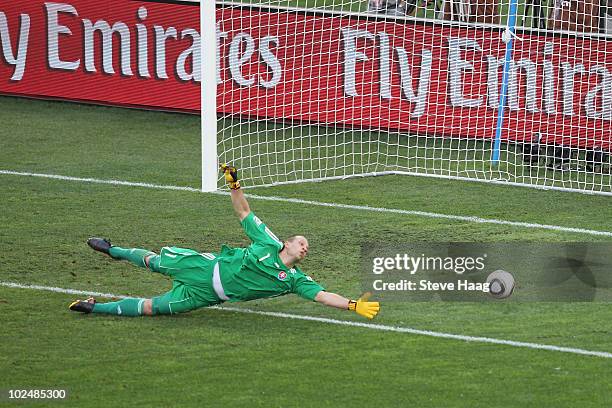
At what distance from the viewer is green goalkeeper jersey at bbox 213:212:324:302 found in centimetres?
981

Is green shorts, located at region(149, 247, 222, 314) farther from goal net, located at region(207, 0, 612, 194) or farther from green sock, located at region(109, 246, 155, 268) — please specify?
goal net, located at region(207, 0, 612, 194)

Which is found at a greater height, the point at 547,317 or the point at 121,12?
the point at 121,12

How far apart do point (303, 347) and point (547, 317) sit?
6.61 feet

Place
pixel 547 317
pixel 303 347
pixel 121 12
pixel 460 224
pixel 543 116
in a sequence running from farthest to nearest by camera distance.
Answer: pixel 121 12
pixel 543 116
pixel 460 224
pixel 547 317
pixel 303 347

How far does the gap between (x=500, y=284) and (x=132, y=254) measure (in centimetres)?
302

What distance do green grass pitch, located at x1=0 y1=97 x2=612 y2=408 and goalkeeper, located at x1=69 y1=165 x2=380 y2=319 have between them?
131 mm

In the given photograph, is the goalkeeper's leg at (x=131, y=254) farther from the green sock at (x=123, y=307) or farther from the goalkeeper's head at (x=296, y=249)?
the goalkeeper's head at (x=296, y=249)

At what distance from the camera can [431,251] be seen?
11.8 metres

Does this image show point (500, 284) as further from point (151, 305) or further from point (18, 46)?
point (18, 46)

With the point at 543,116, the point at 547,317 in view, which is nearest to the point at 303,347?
the point at 547,317

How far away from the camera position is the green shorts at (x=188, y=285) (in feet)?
32.7

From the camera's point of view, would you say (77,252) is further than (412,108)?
No

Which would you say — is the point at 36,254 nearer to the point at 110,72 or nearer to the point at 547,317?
the point at 547,317

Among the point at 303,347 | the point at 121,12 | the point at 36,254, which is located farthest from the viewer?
the point at 121,12
